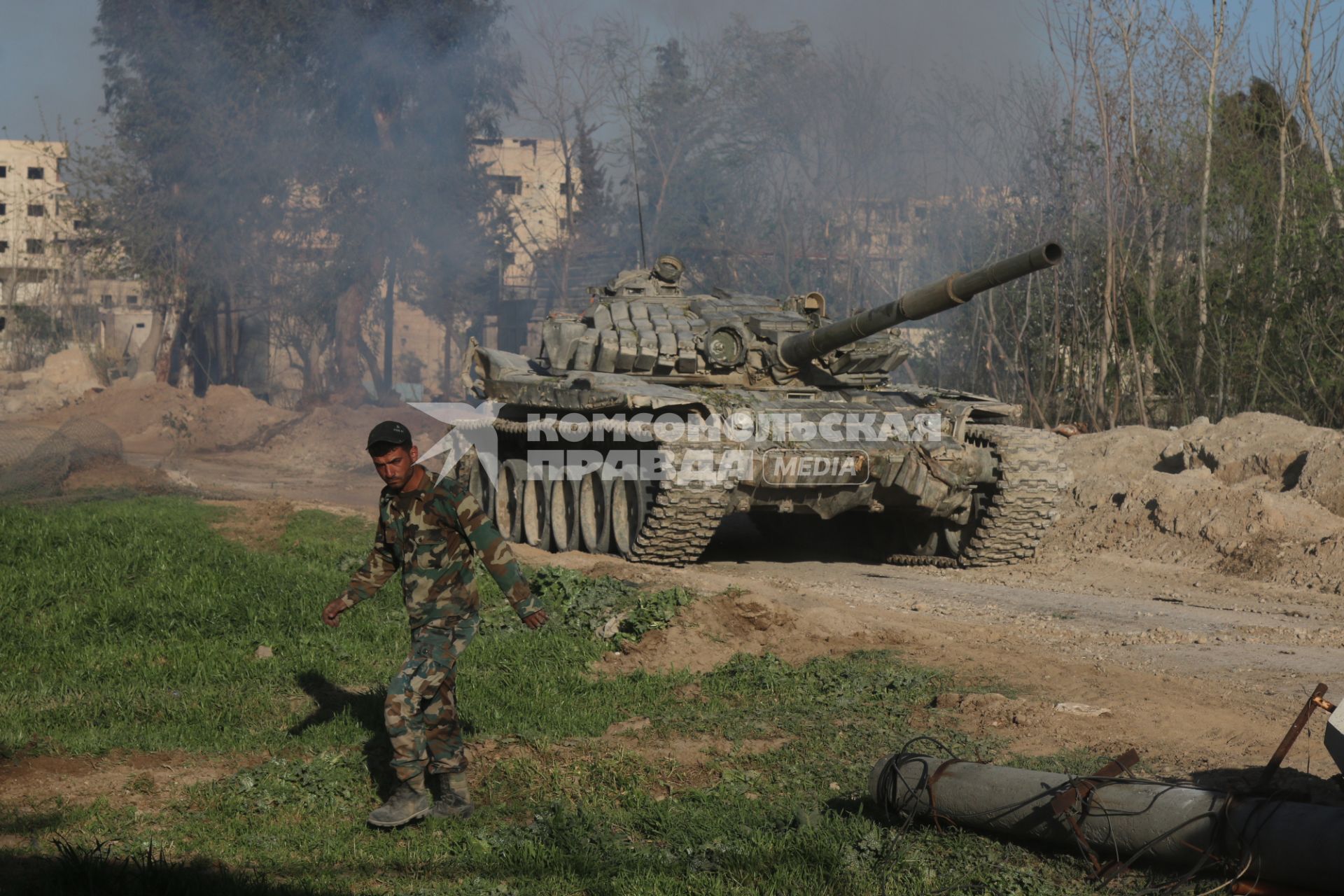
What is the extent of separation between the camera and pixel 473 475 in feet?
47.4

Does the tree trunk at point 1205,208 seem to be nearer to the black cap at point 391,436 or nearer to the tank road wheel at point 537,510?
the tank road wheel at point 537,510

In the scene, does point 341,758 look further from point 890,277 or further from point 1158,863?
point 890,277

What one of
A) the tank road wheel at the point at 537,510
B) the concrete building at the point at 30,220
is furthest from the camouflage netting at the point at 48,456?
the concrete building at the point at 30,220

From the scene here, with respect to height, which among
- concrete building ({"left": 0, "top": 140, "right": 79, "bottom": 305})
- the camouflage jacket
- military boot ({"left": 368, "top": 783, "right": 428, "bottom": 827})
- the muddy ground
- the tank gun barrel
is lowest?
military boot ({"left": 368, "top": 783, "right": 428, "bottom": 827})

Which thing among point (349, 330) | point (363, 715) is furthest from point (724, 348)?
point (349, 330)

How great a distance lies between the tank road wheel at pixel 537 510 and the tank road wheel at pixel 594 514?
0.68 meters

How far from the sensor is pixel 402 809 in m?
4.96

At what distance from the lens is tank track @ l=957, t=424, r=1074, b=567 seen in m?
11.4

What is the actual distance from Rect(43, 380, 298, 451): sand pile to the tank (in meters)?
13.8

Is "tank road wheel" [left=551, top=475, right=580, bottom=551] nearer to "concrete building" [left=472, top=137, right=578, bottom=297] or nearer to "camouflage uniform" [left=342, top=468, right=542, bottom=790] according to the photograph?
"camouflage uniform" [left=342, top=468, right=542, bottom=790]

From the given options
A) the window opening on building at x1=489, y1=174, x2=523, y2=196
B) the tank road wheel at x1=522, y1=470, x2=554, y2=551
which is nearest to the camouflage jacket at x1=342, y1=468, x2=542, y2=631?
the tank road wheel at x1=522, y1=470, x2=554, y2=551

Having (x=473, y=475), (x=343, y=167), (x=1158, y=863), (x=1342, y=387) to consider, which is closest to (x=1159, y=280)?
(x=1342, y=387)

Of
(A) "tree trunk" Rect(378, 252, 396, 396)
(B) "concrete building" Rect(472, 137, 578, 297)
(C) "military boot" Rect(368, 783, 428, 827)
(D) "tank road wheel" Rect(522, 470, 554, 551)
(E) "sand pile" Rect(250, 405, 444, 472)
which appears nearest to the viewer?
(C) "military boot" Rect(368, 783, 428, 827)

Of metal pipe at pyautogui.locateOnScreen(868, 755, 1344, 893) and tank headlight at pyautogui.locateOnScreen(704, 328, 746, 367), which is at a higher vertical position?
tank headlight at pyautogui.locateOnScreen(704, 328, 746, 367)
